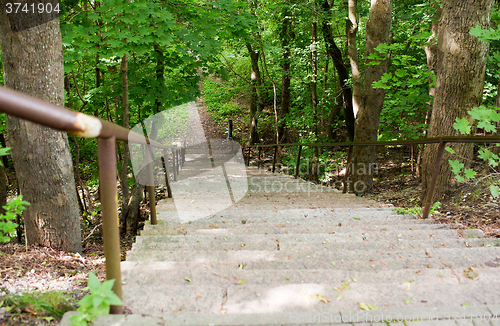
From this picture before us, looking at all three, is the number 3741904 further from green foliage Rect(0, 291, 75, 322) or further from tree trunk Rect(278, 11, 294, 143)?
tree trunk Rect(278, 11, 294, 143)

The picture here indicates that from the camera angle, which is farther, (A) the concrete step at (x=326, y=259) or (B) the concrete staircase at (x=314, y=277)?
(A) the concrete step at (x=326, y=259)

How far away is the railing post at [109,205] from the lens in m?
1.36

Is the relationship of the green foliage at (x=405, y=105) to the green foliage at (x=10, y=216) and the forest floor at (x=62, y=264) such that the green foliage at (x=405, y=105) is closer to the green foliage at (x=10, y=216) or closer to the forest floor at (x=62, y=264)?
the forest floor at (x=62, y=264)

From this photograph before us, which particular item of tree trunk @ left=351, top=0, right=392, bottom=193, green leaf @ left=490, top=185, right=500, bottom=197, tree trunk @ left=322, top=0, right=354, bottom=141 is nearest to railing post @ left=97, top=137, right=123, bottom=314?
green leaf @ left=490, top=185, right=500, bottom=197

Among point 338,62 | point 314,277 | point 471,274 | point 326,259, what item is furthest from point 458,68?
point 338,62

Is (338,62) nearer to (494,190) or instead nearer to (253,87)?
(253,87)

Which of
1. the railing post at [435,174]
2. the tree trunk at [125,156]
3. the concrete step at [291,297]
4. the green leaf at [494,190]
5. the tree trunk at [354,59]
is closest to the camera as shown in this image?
the concrete step at [291,297]

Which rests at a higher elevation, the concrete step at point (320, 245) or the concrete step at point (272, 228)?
the concrete step at point (320, 245)

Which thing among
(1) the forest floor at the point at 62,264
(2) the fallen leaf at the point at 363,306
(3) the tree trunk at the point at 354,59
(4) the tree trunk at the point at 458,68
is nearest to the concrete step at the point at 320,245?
(1) the forest floor at the point at 62,264

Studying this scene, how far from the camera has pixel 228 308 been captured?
1.46 m

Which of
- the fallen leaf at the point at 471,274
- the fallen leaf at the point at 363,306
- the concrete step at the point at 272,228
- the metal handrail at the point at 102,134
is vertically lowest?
the concrete step at the point at 272,228

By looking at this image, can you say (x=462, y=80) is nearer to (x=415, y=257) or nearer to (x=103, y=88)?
(x=415, y=257)

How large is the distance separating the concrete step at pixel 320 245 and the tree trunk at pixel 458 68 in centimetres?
178

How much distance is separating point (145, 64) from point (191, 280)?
5.60 m
